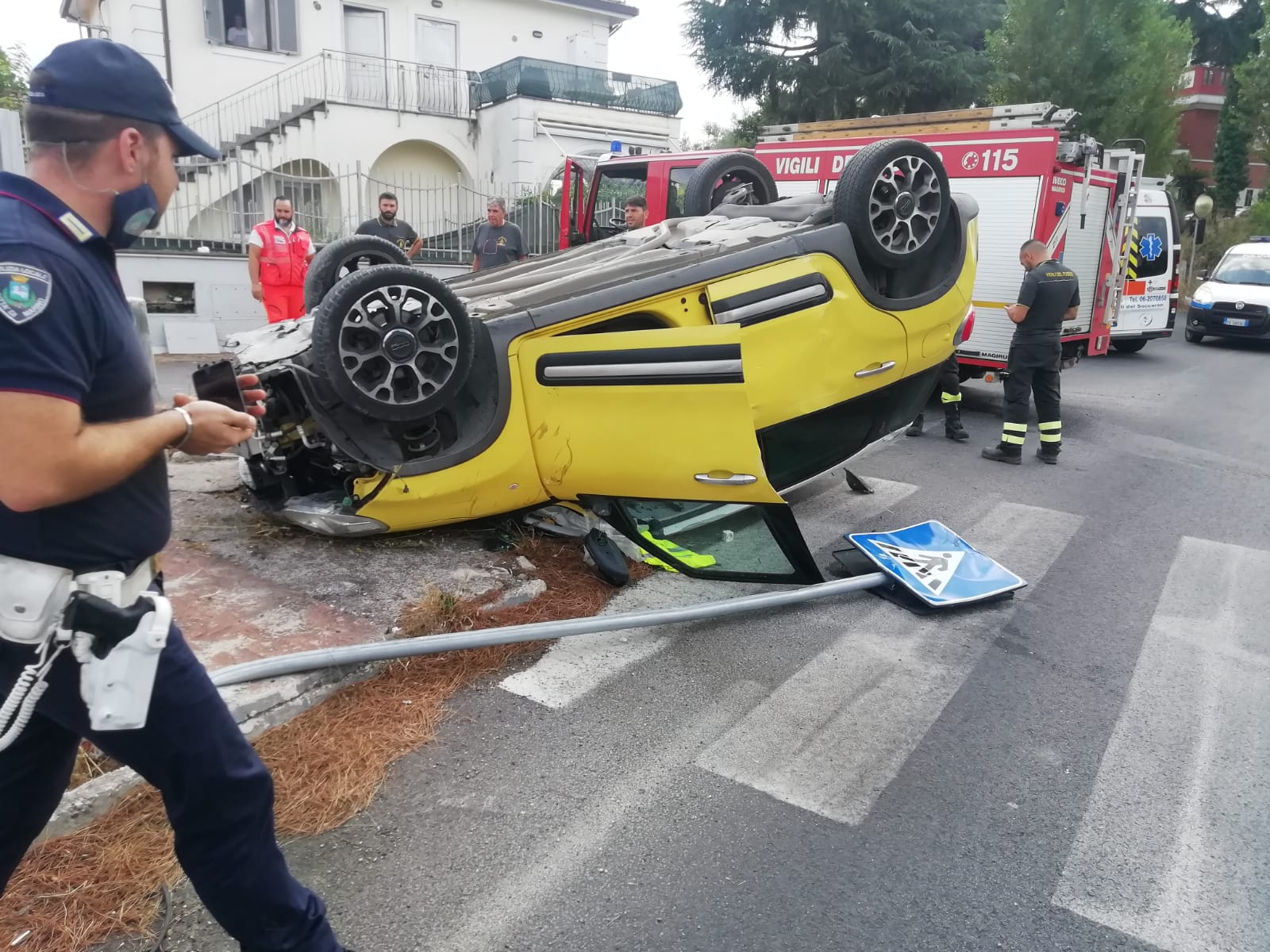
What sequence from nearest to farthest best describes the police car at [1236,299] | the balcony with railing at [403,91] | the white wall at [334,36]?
the police car at [1236,299]
the white wall at [334,36]
the balcony with railing at [403,91]

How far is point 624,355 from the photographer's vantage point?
12.4 feet

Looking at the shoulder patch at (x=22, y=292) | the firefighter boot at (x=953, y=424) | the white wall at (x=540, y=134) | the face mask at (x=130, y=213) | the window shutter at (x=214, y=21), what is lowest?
the firefighter boot at (x=953, y=424)

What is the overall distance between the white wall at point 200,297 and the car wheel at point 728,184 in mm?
7350

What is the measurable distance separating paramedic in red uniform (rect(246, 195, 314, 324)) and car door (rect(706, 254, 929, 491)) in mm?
4971

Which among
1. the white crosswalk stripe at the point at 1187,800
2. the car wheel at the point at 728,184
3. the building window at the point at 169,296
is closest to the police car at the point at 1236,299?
the car wheel at the point at 728,184

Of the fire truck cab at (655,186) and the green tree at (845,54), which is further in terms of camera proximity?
the green tree at (845,54)

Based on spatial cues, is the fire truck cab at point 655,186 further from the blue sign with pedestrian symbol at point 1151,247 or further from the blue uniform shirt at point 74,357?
the blue sign with pedestrian symbol at point 1151,247

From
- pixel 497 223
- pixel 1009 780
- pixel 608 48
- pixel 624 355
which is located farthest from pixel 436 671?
pixel 608 48

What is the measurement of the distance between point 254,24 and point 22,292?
726 inches

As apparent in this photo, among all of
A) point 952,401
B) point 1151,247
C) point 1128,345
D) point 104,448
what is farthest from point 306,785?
point 1128,345

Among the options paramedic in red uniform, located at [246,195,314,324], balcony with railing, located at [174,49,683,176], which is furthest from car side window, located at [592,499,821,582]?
balcony with railing, located at [174,49,683,176]

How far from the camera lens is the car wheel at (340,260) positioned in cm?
459

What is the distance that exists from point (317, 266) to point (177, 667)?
337cm

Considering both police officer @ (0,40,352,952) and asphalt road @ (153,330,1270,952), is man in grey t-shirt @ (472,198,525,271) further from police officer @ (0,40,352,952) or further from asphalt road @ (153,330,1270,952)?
police officer @ (0,40,352,952)
